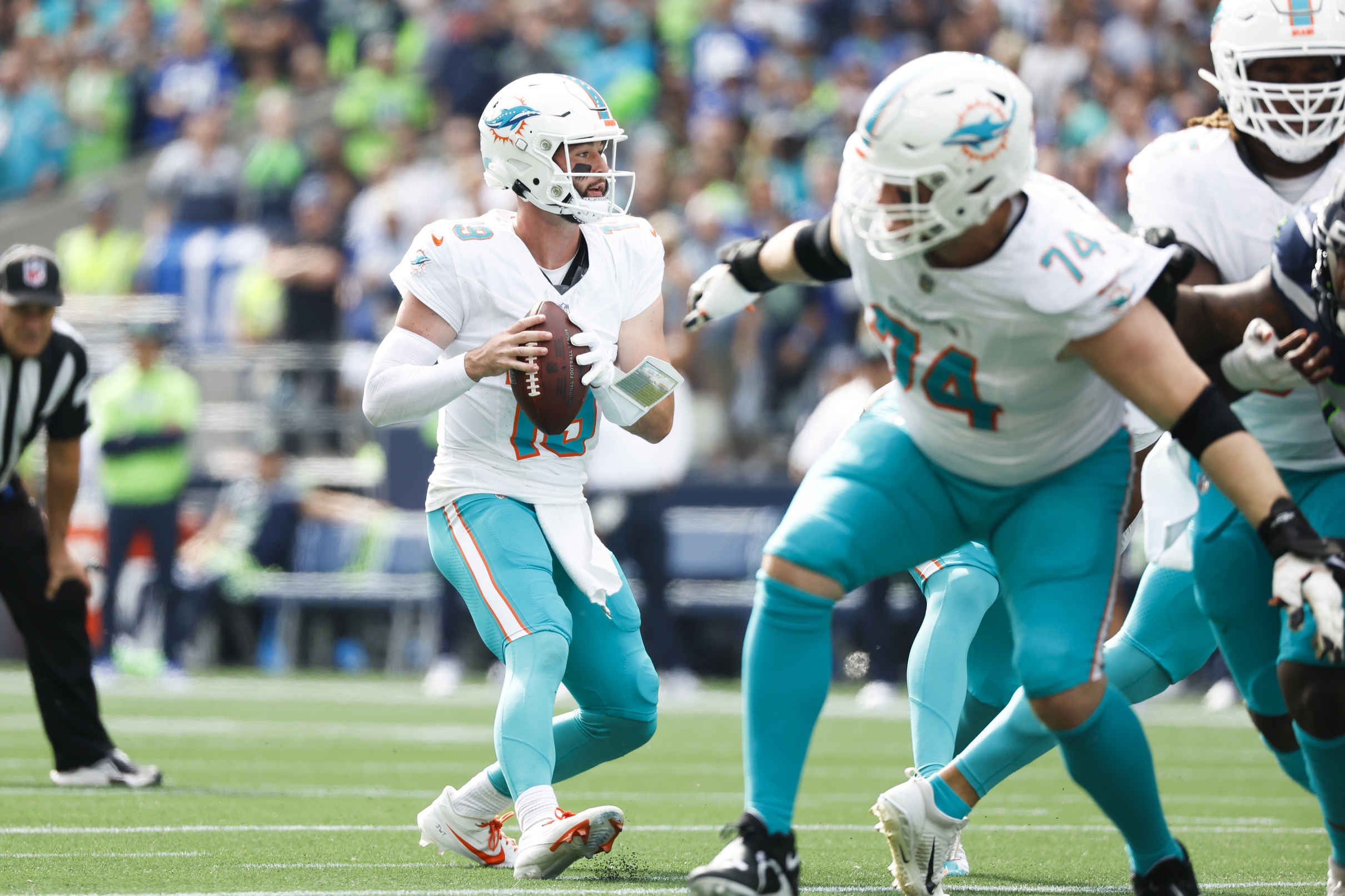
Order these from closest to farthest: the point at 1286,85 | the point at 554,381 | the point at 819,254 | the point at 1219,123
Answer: the point at 819,254, the point at 1286,85, the point at 1219,123, the point at 554,381

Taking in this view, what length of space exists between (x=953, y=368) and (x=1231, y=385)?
0.61 metres

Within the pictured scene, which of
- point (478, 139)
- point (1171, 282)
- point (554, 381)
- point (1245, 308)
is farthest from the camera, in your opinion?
point (478, 139)

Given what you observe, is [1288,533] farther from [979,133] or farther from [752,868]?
[752,868]

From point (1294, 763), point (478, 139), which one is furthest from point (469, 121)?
point (1294, 763)

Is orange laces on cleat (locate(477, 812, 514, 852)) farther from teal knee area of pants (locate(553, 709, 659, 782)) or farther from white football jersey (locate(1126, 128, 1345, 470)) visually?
white football jersey (locate(1126, 128, 1345, 470))

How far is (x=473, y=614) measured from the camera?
455cm

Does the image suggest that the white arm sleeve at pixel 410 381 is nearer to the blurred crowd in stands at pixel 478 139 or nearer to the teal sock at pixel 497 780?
the teal sock at pixel 497 780

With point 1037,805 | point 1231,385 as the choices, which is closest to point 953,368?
point 1231,385

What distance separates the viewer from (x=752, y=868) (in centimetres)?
340

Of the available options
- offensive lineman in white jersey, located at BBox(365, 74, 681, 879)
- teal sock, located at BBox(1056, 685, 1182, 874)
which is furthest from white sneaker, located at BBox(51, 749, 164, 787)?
teal sock, located at BBox(1056, 685, 1182, 874)

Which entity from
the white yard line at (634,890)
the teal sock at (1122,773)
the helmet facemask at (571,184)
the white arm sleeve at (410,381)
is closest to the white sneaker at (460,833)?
the white yard line at (634,890)

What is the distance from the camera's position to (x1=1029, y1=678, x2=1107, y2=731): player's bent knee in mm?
3463

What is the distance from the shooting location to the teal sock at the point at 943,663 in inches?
178

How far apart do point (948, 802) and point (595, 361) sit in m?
1.32
